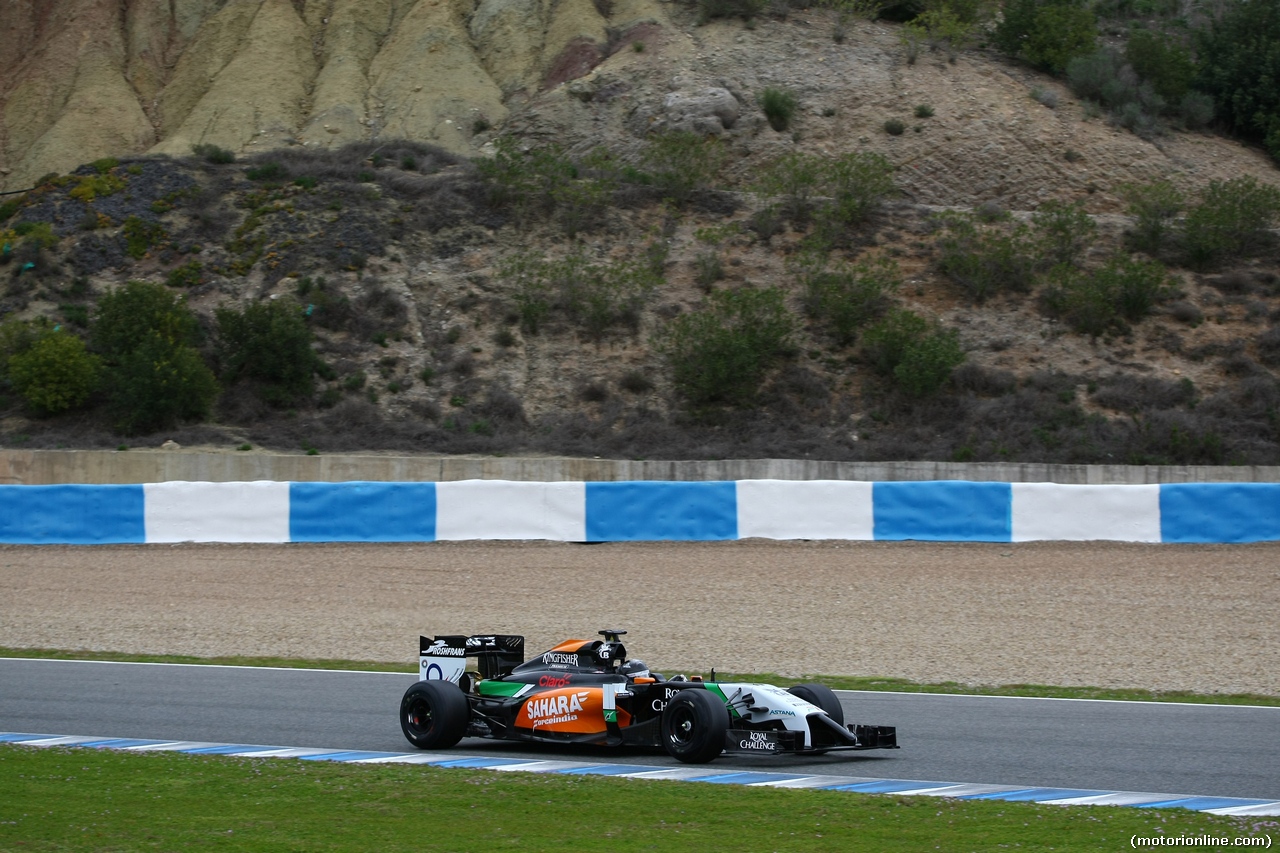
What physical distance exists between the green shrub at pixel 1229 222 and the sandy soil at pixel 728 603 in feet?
62.0

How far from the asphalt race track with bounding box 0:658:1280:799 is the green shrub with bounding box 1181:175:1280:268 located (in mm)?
28491

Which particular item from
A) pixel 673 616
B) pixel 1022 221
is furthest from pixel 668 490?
pixel 1022 221

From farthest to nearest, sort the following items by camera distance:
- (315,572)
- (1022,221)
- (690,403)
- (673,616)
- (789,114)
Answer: (789,114)
(1022,221)
(690,403)
(315,572)
(673,616)

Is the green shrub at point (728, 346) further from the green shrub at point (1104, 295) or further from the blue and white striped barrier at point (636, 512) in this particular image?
the blue and white striped barrier at point (636, 512)

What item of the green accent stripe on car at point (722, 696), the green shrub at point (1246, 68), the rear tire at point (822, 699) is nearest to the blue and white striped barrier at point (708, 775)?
the green accent stripe on car at point (722, 696)

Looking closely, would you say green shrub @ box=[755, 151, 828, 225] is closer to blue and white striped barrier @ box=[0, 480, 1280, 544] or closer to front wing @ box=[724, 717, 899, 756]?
blue and white striped barrier @ box=[0, 480, 1280, 544]

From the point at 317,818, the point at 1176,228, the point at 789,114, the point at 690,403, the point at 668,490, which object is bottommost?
the point at 317,818

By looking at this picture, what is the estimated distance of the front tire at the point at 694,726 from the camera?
8375 mm

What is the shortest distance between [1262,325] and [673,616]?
2395cm

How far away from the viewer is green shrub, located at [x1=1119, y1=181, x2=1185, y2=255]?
37188 millimetres

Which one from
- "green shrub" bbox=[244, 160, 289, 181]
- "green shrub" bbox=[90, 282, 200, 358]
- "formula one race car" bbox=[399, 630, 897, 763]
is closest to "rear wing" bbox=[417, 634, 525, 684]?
"formula one race car" bbox=[399, 630, 897, 763]

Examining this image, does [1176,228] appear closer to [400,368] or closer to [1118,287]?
[1118,287]

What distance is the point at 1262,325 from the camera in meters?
34.0

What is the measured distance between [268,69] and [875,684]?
137ft
